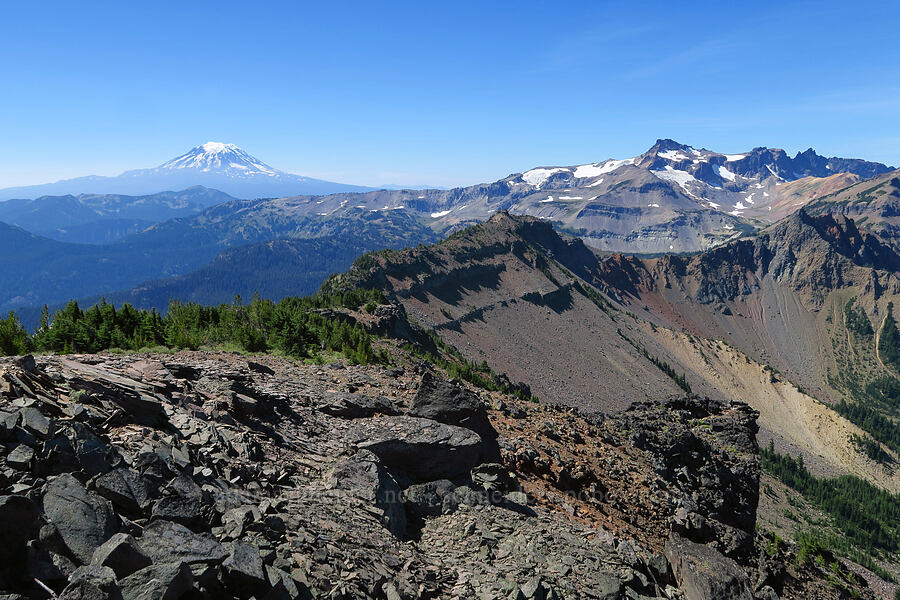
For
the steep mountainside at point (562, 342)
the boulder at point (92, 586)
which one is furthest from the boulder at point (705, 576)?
the steep mountainside at point (562, 342)

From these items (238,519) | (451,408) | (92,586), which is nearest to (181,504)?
(238,519)

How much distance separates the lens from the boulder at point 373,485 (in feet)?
59.5

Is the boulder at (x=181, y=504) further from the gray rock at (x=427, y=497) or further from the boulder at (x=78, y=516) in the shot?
the gray rock at (x=427, y=497)

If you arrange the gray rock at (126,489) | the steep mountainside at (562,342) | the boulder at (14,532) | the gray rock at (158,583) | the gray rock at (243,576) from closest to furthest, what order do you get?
the boulder at (14,532)
the gray rock at (158,583)
the gray rock at (243,576)
the gray rock at (126,489)
the steep mountainside at (562,342)

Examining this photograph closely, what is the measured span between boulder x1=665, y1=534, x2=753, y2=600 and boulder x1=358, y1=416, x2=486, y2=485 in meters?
10.2

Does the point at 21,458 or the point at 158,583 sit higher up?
the point at 21,458

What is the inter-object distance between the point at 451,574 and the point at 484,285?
146 metres

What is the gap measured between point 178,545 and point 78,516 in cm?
219

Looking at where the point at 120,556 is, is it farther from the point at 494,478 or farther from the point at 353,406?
the point at 353,406

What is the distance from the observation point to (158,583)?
9.16 metres

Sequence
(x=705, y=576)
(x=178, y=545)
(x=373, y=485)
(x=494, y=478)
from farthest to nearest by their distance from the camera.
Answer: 1. (x=494, y=478)
2. (x=705, y=576)
3. (x=373, y=485)
4. (x=178, y=545)

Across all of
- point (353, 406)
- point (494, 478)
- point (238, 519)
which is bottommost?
point (494, 478)

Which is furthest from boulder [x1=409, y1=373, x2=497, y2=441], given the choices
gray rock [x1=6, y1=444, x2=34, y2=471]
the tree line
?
gray rock [x1=6, y1=444, x2=34, y2=471]

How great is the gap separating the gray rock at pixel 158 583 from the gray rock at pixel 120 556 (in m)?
0.46
